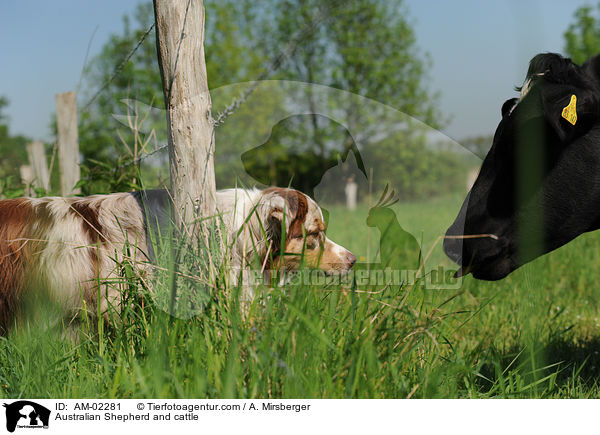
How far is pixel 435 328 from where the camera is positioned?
279 cm

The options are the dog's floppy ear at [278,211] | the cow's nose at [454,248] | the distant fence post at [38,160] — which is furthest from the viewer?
the distant fence post at [38,160]

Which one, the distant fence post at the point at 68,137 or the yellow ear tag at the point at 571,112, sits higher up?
the distant fence post at the point at 68,137

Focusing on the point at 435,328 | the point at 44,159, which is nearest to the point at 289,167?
the point at 435,328

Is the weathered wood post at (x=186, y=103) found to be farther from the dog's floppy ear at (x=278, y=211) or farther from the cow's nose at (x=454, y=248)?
the cow's nose at (x=454, y=248)

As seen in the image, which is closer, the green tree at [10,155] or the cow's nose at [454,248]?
the cow's nose at [454,248]

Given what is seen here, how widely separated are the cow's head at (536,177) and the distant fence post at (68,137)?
527cm

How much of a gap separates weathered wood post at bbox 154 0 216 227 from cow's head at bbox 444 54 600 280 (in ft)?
5.39

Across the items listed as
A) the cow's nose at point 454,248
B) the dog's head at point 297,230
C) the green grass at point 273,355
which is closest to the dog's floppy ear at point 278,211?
the dog's head at point 297,230

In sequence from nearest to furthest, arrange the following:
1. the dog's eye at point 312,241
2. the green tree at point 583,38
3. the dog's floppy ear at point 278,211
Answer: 1. the dog's floppy ear at point 278,211
2. the dog's eye at point 312,241
3. the green tree at point 583,38

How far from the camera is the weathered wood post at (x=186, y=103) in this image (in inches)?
109

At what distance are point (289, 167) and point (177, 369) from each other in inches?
62.1

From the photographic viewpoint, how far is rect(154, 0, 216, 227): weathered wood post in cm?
278
